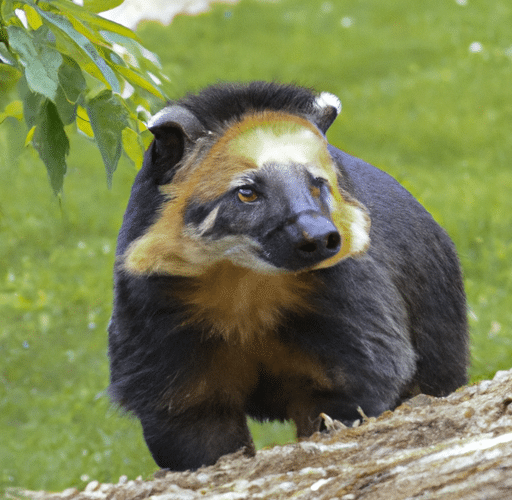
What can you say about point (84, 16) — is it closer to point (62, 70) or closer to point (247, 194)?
point (62, 70)

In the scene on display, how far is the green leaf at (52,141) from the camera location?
324cm

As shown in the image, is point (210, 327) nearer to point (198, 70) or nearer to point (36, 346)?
point (36, 346)

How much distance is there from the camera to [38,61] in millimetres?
2961

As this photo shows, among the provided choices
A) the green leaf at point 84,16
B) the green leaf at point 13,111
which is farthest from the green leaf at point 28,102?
the green leaf at point 13,111

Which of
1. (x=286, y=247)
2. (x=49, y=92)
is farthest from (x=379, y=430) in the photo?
(x=49, y=92)

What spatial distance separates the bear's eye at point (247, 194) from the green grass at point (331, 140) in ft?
2.75

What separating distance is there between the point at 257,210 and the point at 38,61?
1.22 metres

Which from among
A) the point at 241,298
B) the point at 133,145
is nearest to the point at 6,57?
the point at 133,145

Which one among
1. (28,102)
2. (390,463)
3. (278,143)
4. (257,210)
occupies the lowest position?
(390,463)

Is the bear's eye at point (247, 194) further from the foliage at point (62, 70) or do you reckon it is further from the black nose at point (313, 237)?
the foliage at point (62, 70)

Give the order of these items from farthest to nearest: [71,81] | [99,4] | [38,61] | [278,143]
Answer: [278,143] < [99,4] < [71,81] < [38,61]

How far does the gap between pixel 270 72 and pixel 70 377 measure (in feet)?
22.5

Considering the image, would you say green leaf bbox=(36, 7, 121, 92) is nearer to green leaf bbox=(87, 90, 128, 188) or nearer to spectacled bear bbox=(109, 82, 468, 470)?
green leaf bbox=(87, 90, 128, 188)

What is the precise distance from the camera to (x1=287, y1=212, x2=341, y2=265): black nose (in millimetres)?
3430
